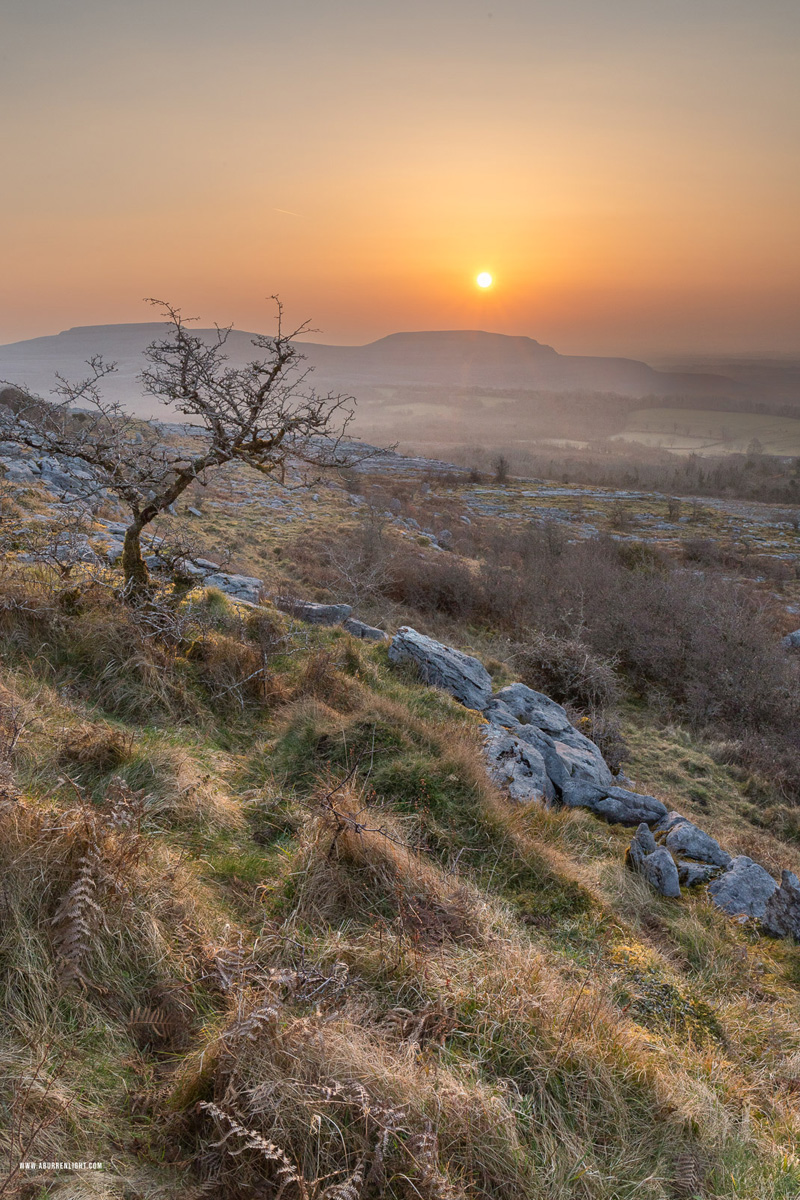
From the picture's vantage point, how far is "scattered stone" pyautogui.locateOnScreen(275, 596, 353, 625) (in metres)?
8.69

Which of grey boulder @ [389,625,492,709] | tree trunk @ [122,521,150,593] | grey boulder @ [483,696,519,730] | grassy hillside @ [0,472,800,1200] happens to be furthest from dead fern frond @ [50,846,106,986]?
grey boulder @ [389,625,492,709]

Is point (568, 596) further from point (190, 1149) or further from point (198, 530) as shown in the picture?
point (190, 1149)

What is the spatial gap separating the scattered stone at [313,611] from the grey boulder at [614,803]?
13.3 ft

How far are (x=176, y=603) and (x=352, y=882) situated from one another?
398 centimetres

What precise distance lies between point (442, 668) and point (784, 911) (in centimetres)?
405

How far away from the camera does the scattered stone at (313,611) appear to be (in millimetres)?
8688

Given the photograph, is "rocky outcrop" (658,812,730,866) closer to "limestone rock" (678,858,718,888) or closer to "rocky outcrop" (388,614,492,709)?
"limestone rock" (678,858,718,888)

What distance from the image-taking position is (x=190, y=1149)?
213 centimetres

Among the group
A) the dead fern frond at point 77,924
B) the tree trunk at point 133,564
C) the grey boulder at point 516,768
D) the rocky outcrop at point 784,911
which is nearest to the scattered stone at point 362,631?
the grey boulder at point 516,768

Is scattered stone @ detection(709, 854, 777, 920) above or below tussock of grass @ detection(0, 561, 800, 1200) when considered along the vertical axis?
below

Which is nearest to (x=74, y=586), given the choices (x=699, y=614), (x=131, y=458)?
(x=131, y=458)

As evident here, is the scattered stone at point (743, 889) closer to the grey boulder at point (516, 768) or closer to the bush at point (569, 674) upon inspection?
the grey boulder at point (516, 768)

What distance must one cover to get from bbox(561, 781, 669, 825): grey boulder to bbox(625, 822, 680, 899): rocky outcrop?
88 centimetres

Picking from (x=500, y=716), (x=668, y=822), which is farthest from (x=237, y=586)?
(x=668, y=822)
